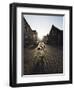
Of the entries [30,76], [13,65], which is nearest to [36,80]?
[30,76]

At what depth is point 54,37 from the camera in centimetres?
146

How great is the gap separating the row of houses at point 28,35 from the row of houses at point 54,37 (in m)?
0.06

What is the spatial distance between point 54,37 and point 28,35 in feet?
0.49

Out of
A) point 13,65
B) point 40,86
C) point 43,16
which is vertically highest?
point 43,16

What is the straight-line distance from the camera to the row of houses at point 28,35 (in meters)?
1.39

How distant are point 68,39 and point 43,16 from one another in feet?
0.62

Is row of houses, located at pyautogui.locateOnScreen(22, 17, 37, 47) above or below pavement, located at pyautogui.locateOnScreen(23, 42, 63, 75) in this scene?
above

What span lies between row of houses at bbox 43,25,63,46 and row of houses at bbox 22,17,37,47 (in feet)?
0.20

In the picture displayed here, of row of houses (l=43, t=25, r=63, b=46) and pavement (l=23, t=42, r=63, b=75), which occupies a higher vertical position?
row of houses (l=43, t=25, r=63, b=46)

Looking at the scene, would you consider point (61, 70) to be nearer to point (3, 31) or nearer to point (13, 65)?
point (13, 65)

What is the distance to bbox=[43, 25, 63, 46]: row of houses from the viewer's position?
1438 mm

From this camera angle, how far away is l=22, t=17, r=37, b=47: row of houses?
54.7 inches

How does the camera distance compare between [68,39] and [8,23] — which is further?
[68,39]

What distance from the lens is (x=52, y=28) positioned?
1.45 metres
